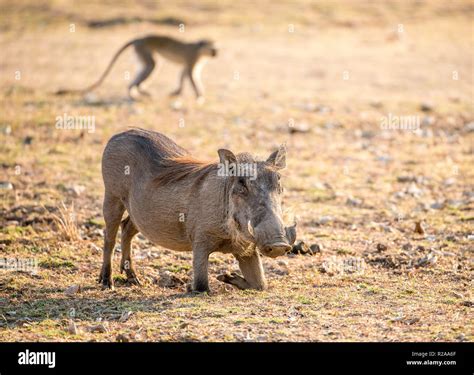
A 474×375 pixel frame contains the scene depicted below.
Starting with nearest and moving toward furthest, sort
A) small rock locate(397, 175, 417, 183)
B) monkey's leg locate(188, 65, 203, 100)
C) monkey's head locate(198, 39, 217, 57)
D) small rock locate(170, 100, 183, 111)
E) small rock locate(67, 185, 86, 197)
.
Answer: small rock locate(67, 185, 86, 197) → small rock locate(397, 175, 417, 183) → small rock locate(170, 100, 183, 111) → monkey's leg locate(188, 65, 203, 100) → monkey's head locate(198, 39, 217, 57)

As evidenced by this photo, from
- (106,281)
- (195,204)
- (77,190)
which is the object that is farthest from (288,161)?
(195,204)

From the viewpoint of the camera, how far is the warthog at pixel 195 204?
20.0ft

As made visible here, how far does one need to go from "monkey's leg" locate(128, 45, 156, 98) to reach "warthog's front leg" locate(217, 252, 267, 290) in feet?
33.9

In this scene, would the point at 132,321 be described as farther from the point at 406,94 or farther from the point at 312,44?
the point at 312,44

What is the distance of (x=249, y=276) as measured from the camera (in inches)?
262

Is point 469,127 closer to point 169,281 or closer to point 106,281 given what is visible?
point 169,281

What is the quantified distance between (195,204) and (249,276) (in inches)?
27.1

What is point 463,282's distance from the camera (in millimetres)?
6961

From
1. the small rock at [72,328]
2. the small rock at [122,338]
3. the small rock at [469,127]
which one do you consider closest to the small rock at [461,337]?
the small rock at [122,338]

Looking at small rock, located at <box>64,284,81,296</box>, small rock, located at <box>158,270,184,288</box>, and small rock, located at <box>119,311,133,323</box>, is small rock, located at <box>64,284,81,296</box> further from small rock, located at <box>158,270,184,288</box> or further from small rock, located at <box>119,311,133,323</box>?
small rock, located at <box>119,311,133,323</box>

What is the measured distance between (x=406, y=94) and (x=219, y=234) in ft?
40.2

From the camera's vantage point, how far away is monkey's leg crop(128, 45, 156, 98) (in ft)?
54.7

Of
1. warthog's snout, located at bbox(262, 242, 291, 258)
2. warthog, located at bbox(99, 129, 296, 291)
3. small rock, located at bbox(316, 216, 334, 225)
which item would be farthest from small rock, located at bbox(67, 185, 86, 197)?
warthog's snout, located at bbox(262, 242, 291, 258)
